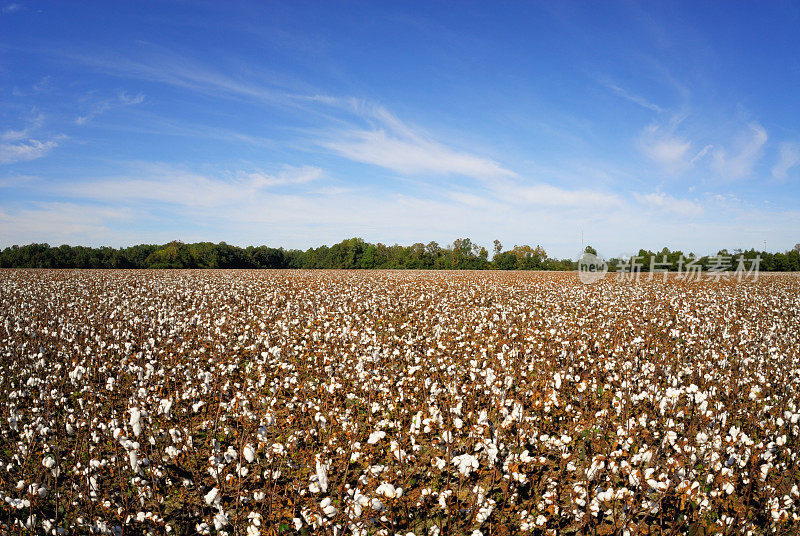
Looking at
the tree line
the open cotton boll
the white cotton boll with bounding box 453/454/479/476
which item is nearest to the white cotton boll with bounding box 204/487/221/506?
the open cotton boll

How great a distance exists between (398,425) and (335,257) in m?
102

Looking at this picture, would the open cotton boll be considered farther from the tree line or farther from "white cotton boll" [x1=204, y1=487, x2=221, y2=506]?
the tree line

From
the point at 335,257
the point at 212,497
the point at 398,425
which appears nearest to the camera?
the point at 212,497

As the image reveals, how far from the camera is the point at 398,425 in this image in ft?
17.4

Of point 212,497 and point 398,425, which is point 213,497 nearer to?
point 212,497

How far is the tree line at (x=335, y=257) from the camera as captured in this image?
231ft

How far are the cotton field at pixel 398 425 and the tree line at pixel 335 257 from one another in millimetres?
61692

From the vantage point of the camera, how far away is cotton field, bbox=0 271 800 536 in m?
3.57

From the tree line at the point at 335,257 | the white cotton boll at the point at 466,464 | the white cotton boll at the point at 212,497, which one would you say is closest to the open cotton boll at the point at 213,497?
the white cotton boll at the point at 212,497

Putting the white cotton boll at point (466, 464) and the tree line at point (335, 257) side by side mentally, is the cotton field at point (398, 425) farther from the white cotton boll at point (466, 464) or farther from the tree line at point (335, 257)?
the tree line at point (335, 257)

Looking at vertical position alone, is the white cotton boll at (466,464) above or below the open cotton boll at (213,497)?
above

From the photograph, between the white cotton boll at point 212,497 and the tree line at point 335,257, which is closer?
the white cotton boll at point 212,497

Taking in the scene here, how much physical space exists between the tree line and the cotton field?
6169 cm

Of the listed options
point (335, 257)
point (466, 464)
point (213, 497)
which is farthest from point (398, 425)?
point (335, 257)
